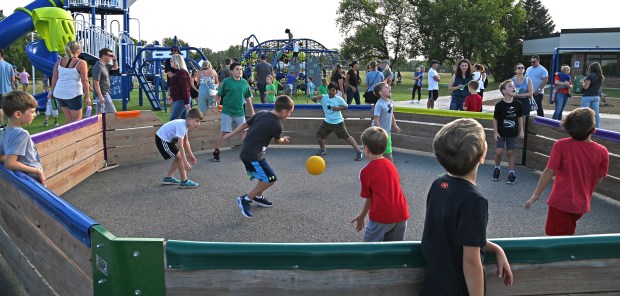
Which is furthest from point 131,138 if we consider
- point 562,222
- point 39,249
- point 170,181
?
point 562,222

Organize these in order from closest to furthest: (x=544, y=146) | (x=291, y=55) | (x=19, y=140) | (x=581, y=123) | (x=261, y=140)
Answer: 1. (x=581, y=123)
2. (x=19, y=140)
3. (x=261, y=140)
4. (x=544, y=146)
5. (x=291, y=55)

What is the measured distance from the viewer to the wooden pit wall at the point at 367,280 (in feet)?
8.04

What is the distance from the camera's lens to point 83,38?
65.1 feet

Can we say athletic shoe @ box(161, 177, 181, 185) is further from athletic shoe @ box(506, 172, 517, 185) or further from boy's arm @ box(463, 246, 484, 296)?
boy's arm @ box(463, 246, 484, 296)

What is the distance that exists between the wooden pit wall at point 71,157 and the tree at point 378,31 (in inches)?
2490

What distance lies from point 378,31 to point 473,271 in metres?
72.0

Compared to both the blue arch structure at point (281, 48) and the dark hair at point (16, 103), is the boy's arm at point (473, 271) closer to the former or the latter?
the dark hair at point (16, 103)

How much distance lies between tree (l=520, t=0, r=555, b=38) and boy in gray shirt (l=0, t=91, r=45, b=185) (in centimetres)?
7111

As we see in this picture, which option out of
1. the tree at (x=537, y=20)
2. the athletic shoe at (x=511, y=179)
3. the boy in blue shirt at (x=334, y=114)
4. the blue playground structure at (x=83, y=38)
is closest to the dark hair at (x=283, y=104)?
the athletic shoe at (x=511, y=179)

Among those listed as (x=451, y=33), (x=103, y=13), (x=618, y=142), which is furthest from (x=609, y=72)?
(x=618, y=142)

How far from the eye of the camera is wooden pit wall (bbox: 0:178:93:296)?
2.99 metres

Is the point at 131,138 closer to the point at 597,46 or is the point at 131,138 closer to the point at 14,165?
the point at 14,165

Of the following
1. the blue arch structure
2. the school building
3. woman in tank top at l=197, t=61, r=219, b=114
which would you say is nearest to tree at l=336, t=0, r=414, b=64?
the school building

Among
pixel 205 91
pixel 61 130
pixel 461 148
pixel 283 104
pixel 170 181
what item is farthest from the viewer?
pixel 205 91
